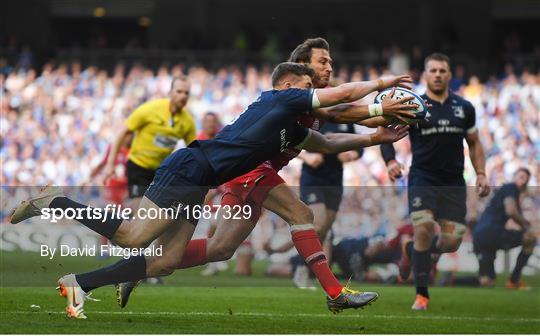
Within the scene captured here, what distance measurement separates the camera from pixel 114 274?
10031 millimetres

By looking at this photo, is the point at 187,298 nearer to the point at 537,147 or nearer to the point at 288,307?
the point at 288,307

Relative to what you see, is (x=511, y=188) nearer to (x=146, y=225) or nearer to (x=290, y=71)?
(x=290, y=71)

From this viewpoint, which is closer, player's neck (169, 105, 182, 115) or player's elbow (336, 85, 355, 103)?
player's elbow (336, 85, 355, 103)

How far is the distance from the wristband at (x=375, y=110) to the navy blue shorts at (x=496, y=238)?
4042 mm

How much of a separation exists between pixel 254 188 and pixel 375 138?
44.9 inches

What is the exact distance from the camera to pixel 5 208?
11.1m

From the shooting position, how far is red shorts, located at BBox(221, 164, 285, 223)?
10.6 m

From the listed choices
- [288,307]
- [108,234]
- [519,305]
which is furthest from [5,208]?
[519,305]

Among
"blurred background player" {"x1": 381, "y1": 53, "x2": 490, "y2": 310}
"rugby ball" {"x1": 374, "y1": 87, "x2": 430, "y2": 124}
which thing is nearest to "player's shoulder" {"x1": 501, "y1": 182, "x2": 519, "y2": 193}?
"blurred background player" {"x1": 381, "y1": 53, "x2": 490, "y2": 310}

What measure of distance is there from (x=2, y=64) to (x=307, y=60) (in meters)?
21.1

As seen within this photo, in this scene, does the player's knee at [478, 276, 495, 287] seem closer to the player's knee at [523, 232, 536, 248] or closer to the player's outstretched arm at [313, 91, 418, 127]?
the player's knee at [523, 232, 536, 248]

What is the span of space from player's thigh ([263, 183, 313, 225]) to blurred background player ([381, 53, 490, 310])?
219cm

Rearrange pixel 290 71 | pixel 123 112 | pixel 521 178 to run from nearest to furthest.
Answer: pixel 290 71 < pixel 521 178 < pixel 123 112

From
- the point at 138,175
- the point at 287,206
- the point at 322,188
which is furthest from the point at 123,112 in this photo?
the point at 287,206
